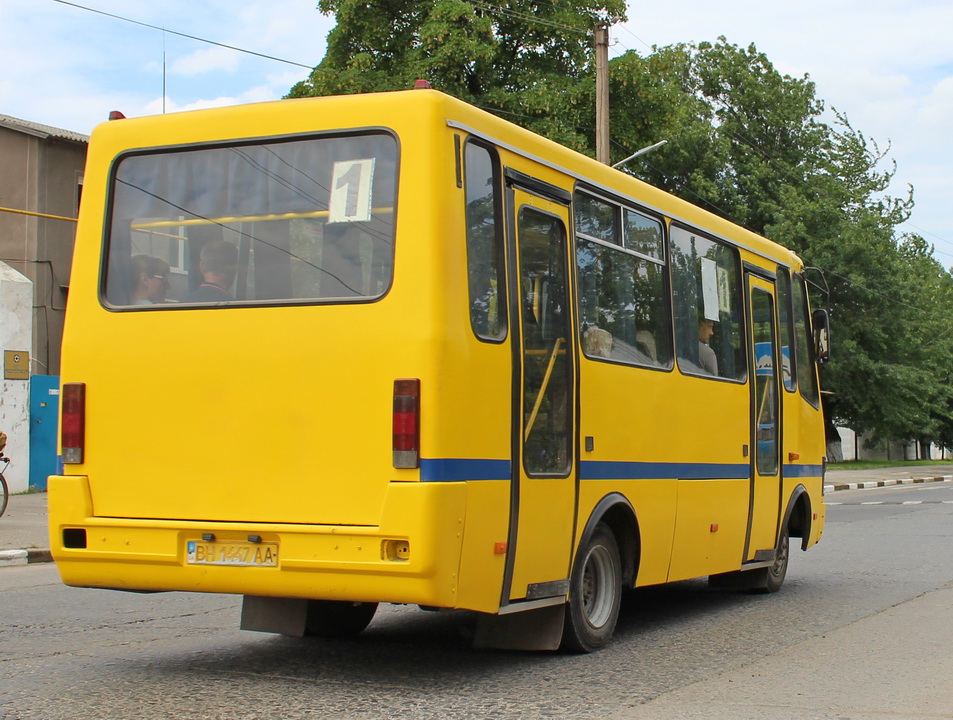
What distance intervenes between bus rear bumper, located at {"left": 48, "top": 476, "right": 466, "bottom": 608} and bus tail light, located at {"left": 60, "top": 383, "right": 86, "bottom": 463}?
133mm

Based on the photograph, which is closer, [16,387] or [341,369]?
[341,369]

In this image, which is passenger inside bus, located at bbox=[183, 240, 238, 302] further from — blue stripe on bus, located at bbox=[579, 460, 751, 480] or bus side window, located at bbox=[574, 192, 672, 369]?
blue stripe on bus, located at bbox=[579, 460, 751, 480]

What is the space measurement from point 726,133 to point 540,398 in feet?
131

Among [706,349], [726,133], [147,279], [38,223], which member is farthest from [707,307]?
[726,133]

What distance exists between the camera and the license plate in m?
6.27

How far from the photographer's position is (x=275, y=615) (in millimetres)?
7074

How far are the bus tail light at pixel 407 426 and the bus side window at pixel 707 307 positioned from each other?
11.1ft

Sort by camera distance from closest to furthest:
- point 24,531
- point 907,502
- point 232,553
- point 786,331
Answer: point 232,553
point 786,331
point 24,531
point 907,502

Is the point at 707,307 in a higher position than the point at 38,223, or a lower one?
lower

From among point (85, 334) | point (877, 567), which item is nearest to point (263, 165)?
point (85, 334)

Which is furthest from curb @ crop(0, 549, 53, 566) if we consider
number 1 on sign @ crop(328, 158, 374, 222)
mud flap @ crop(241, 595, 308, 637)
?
number 1 on sign @ crop(328, 158, 374, 222)

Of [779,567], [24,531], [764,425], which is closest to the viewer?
[764,425]

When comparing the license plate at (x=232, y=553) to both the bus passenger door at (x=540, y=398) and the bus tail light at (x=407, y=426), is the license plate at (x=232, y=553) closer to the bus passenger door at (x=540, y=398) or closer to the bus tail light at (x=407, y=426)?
the bus tail light at (x=407, y=426)

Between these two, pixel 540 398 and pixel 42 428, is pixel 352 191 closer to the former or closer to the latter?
pixel 540 398
